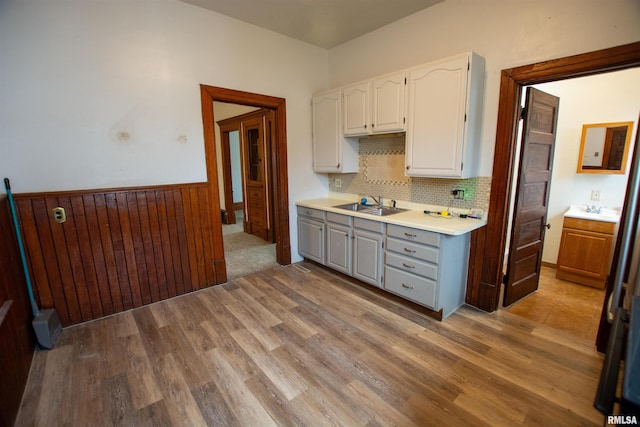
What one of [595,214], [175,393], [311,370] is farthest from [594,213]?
[175,393]

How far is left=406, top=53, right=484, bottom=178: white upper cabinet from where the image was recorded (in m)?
2.36

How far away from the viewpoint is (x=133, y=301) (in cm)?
275

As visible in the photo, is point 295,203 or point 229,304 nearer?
point 229,304

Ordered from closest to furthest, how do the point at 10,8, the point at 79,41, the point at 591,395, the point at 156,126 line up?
the point at 591,395
the point at 10,8
the point at 79,41
the point at 156,126

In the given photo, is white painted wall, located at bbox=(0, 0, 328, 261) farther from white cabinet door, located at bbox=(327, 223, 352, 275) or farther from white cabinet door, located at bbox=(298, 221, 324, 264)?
white cabinet door, located at bbox=(327, 223, 352, 275)

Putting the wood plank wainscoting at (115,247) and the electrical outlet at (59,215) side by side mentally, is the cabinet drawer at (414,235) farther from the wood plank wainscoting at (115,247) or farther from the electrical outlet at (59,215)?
the electrical outlet at (59,215)

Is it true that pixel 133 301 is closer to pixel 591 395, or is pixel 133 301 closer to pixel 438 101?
pixel 438 101

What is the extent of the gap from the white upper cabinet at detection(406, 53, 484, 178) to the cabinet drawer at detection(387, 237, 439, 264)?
66 centimetres

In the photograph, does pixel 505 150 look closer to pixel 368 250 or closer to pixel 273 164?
pixel 368 250

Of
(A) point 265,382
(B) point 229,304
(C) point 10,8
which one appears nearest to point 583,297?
(A) point 265,382

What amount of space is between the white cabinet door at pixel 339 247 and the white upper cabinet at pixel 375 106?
1083mm

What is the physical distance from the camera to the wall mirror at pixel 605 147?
3.13m

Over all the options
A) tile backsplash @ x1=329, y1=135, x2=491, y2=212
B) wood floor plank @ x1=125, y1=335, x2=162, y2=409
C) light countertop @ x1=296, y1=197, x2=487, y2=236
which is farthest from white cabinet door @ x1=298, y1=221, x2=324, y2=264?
wood floor plank @ x1=125, y1=335, x2=162, y2=409

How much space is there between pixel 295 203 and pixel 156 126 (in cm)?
175
